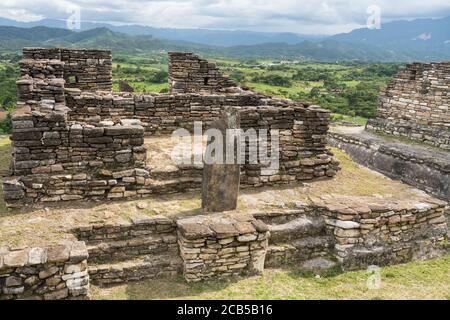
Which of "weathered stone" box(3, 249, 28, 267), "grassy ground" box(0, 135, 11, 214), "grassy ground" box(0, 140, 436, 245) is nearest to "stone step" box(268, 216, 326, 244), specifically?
"grassy ground" box(0, 140, 436, 245)

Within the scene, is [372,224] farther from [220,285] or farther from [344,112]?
[344,112]

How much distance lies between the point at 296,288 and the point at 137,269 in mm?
2747

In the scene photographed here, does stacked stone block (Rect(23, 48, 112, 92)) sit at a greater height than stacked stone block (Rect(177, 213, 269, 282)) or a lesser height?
greater

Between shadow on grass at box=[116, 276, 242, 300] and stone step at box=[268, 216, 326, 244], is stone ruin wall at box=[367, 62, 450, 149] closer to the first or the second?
stone step at box=[268, 216, 326, 244]

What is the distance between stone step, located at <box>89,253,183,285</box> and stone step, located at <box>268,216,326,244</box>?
1.98 metres

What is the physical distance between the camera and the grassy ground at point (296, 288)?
289 inches

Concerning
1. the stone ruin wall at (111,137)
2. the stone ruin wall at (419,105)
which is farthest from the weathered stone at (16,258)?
the stone ruin wall at (419,105)

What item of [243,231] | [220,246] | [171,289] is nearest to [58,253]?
[171,289]

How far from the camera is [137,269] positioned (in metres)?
7.58

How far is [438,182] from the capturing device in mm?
13414

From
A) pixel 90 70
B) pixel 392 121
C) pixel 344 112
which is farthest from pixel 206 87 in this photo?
pixel 344 112

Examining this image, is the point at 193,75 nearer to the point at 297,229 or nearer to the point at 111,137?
the point at 111,137

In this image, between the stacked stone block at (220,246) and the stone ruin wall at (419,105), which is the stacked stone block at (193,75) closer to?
the stone ruin wall at (419,105)

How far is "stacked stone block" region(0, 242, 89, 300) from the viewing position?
256 inches
